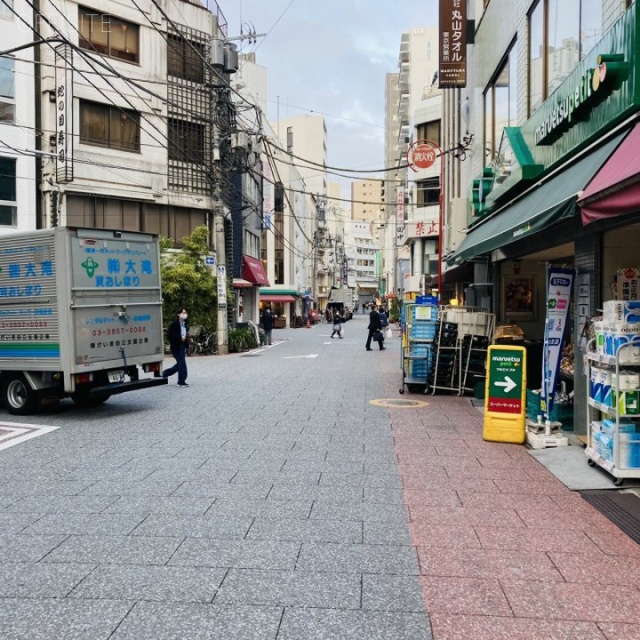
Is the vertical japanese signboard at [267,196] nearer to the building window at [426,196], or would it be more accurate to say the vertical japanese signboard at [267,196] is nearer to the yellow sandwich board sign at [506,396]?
the building window at [426,196]

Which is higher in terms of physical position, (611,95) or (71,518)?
(611,95)

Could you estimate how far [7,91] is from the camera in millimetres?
23094

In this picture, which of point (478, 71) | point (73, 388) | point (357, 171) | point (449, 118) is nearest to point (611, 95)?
point (73, 388)

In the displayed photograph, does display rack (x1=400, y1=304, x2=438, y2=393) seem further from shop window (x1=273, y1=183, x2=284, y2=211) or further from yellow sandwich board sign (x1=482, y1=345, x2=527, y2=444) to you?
shop window (x1=273, y1=183, x2=284, y2=211)

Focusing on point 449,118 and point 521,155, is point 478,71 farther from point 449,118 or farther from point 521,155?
point 449,118

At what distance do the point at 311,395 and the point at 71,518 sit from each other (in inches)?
316

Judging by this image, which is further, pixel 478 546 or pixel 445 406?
pixel 445 406

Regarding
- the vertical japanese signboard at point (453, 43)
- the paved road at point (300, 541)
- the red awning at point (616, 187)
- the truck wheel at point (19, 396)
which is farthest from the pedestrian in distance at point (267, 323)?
the red awning at point (616, 187)

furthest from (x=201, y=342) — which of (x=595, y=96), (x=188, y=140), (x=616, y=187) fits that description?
(x=616, y=187)

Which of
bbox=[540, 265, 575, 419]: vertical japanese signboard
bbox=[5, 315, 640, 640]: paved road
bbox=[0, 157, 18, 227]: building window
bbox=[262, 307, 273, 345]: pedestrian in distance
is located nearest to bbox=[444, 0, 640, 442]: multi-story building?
bbox=[540, 265, 575, 419]: vertical japanese signboard

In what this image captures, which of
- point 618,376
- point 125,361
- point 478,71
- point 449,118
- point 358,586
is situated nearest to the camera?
point 358,586

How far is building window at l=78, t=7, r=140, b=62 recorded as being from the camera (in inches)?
992

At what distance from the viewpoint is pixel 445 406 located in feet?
39.5

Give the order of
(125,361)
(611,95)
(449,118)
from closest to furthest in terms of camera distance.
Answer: (611,95) → (125,361) → (449,118)
